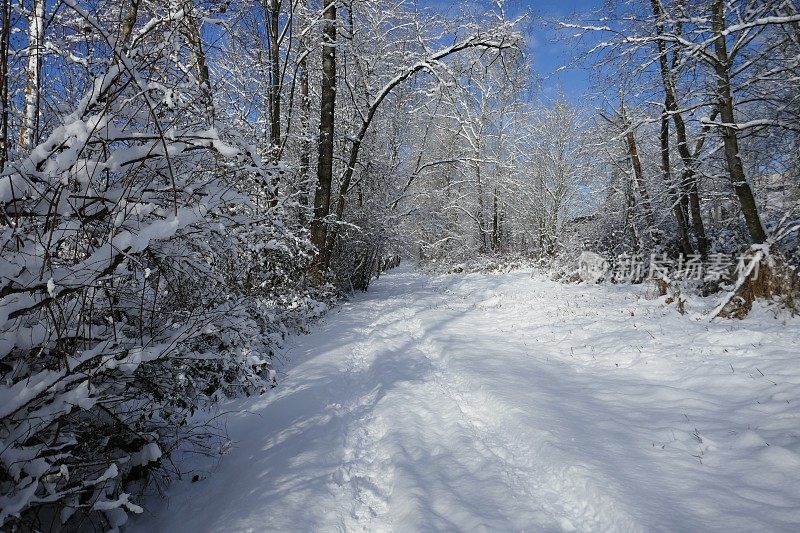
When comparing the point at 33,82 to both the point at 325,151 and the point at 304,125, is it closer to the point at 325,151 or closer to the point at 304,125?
the point at 325,151

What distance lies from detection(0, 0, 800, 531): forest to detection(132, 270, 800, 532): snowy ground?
56 cm

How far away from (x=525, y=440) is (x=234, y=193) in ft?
9.88

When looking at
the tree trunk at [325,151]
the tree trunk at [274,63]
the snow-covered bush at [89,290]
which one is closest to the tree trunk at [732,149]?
the tree trunk at [325,151]

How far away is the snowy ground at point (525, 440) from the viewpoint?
245cm

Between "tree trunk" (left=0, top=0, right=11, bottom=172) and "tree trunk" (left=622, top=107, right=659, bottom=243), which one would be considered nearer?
"tree trunk" (left=0, top=0, right=11, bottom=172)

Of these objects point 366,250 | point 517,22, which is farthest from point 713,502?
point 366,250

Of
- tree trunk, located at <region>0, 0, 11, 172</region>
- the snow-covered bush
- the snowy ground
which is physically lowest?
the snowy ground

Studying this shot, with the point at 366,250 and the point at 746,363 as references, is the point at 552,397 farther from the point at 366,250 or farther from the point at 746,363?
the point at 366,250

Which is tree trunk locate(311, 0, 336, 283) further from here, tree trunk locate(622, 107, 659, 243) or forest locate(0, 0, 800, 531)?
tree trunk locate(622, 107, 659, 243)

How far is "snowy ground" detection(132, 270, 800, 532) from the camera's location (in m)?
2.45

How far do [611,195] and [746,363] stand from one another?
17691 mm

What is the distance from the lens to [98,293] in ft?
7.34

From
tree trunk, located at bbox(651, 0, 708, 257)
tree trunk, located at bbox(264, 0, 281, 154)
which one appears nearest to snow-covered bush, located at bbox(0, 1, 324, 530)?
tree trunk, located at bbox(264, 0, 281, 154)

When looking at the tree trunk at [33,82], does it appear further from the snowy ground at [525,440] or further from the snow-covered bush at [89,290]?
the snowy ground at [525,440]
